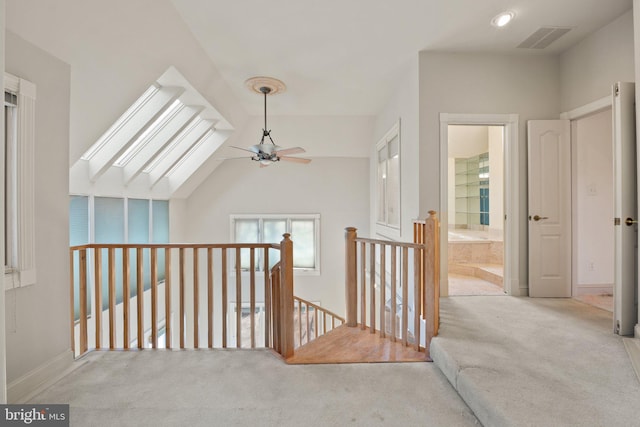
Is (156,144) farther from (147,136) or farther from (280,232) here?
(280,232)

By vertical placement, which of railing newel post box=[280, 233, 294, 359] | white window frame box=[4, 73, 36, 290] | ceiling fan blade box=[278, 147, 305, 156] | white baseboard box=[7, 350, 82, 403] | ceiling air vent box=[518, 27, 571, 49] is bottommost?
white baseboard box=[7, 350, 82, 403]

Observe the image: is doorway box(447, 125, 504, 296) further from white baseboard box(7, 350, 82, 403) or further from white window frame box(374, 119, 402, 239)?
white baseboard box(7, 350, 82, 403)

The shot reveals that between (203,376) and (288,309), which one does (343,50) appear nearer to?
(288,309)

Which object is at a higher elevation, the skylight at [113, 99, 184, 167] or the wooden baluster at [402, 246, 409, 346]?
the skylight at [113, 99, 184, 167]

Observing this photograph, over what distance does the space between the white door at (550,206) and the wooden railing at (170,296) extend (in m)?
2.94

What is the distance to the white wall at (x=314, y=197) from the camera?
7.31 meters

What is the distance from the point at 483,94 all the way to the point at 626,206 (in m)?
1.90

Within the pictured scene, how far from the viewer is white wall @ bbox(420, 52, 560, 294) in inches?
144

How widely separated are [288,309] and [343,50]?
115 inches

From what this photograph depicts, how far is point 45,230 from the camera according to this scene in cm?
220

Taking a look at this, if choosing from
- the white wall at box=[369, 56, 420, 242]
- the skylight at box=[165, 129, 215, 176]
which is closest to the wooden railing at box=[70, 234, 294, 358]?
the skylight at box=[165, 129, 215, 176]

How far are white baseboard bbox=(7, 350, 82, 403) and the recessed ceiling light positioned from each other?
4734 mm

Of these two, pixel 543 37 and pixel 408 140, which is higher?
pixel 543 37

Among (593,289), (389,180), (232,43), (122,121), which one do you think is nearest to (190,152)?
(122,121)
